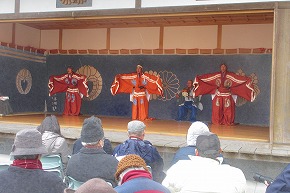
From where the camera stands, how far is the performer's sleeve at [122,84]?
377 inches

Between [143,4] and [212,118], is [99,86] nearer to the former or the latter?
[212,118]

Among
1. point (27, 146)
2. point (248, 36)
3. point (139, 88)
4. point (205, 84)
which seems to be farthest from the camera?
point (248, 36)

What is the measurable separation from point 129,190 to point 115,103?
892cm

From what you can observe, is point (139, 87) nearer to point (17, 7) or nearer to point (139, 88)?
point (139, 88)

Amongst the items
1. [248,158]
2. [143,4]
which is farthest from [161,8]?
[248,158]

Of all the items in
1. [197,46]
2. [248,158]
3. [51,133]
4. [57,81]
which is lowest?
[248,158]

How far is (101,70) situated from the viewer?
11000mm

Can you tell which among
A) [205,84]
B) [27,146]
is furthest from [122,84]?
Answer: [27,146]

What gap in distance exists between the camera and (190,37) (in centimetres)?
1009

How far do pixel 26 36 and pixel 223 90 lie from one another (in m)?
5.49

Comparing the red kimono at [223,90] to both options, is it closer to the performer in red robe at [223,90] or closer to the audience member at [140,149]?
the performer in red robe at [223,90]

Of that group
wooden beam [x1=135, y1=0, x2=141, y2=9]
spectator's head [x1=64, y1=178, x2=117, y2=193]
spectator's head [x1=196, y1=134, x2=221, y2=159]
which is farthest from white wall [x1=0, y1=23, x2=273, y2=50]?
spectator's head [x1=64, y1=178, x2=117, y2=193]

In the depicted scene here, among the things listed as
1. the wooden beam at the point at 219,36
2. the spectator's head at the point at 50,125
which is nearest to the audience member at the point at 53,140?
the spectator's head at the point at 50,125

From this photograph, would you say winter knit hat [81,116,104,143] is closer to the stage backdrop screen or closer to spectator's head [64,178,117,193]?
spectator's head [64,178,117,193]
